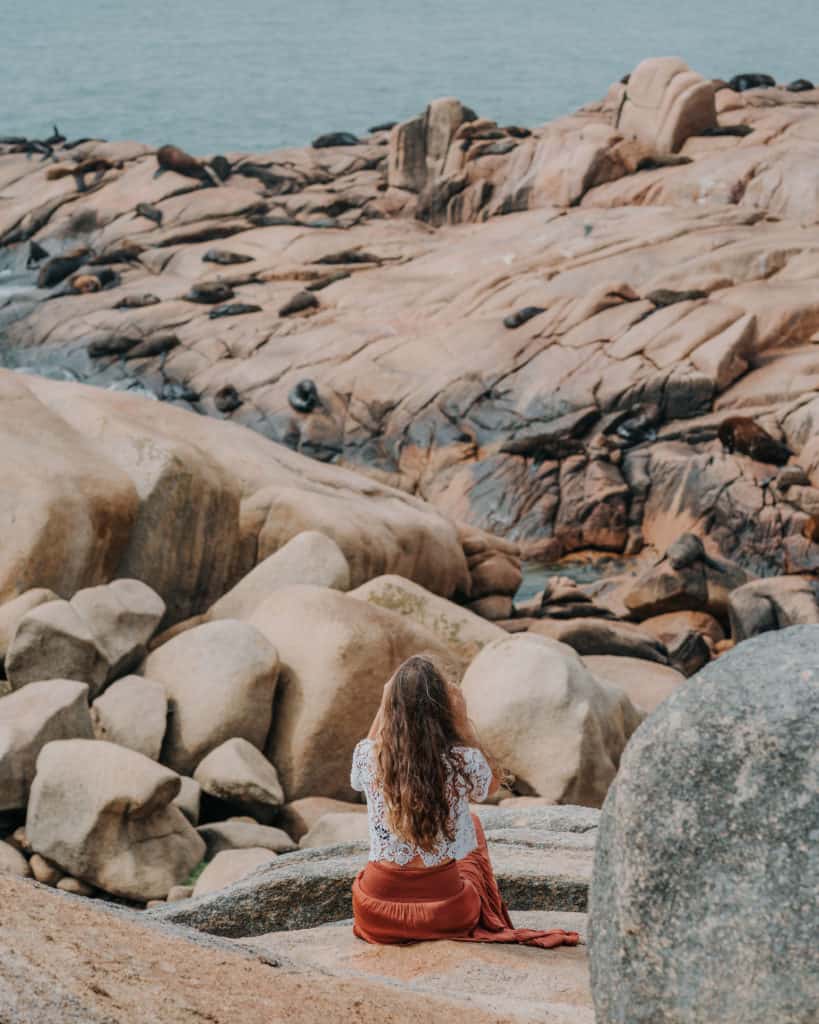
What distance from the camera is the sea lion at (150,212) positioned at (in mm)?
39969

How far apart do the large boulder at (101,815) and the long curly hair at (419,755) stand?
11.0 feet

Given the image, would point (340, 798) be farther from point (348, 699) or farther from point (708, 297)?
point (708, 297)

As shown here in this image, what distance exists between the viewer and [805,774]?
9.77 ft

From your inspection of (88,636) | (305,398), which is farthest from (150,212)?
(88,636)

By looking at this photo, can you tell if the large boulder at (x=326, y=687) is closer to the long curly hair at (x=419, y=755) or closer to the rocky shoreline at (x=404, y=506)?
the rocky shoreline at (x=404, y=506)

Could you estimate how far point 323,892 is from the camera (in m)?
5.96

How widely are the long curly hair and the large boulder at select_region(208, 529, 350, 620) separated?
6.64 metres

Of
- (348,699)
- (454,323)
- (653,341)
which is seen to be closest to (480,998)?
(348,699)

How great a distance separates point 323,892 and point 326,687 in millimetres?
3816

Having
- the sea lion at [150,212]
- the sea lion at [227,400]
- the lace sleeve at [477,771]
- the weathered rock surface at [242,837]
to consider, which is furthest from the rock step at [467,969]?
the sea lion at [150,212]

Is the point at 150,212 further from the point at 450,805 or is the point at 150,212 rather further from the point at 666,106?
the point at 450,805

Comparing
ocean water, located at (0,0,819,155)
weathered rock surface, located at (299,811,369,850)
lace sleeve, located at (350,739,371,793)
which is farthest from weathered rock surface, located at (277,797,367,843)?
ocean water, located at (0,0,819,155)

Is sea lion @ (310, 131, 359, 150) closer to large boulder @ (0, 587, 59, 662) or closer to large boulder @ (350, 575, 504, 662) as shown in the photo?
large boulder @ (350, 575, 504, 662)

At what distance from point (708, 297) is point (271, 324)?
10.5 m
